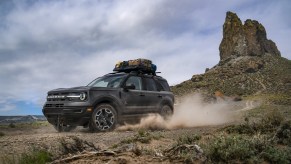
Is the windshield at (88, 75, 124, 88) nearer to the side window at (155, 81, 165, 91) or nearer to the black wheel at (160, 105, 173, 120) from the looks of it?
the side window at (155, 81, 165, 91)

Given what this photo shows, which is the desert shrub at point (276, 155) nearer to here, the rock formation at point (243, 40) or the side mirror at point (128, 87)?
the side mirror at point (128, 87)

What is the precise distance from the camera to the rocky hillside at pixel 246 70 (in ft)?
275

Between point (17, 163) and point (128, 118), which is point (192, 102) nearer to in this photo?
point (128, 118)

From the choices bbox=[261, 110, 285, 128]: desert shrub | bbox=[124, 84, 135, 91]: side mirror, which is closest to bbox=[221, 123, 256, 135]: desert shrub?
bbox=[261, 110, 285, 128]: desert shrub

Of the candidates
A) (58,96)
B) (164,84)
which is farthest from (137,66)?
(58,96)

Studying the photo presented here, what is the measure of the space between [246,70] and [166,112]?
267 ft

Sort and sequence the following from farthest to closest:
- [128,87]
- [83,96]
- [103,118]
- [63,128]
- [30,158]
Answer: [128,87]
[63,128]
[103,118]
[83,96]
[30,158]

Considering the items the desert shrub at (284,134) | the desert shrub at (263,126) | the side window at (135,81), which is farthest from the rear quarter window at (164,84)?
the desert shrub at (284,134)

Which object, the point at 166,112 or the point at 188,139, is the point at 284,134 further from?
the point at 166,112

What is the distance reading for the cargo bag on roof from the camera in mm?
13625

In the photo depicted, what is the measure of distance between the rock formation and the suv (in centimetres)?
9784

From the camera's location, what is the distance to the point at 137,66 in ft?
44.3

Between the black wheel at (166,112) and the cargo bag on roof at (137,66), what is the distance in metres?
1.35

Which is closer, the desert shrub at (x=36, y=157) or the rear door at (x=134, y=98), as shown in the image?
the desert shrub at (x=36, y=157)
